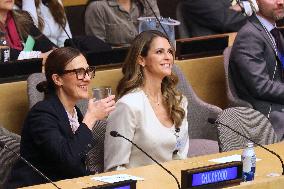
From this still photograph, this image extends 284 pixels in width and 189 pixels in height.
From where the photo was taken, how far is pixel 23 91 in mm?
6000

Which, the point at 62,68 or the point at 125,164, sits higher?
the point at 62,68

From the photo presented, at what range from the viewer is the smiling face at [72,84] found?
17.2 ft

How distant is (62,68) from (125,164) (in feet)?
2.11

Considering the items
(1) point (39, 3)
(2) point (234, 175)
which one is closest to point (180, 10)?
(1) point (39, 3)

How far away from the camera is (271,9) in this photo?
22.6 ft

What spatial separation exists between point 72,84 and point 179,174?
2.81 feet

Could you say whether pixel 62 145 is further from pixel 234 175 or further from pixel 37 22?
pixel 37 22

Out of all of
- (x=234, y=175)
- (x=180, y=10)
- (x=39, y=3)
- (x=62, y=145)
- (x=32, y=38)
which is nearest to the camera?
(x=234, y=175)

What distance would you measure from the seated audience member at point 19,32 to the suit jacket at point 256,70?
131cm

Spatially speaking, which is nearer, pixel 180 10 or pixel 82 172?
pixel 82 172

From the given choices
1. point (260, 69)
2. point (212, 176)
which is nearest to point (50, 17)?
point (260, 69)

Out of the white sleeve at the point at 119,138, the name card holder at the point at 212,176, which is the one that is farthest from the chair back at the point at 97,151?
the name card holder at the point at 212,176

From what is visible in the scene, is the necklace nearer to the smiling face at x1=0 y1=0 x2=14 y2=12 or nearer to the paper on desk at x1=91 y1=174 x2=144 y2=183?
Result: the paper on desk at x1=91 y1=174 x2=144 y2=183

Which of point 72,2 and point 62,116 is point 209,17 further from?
point 62,116
